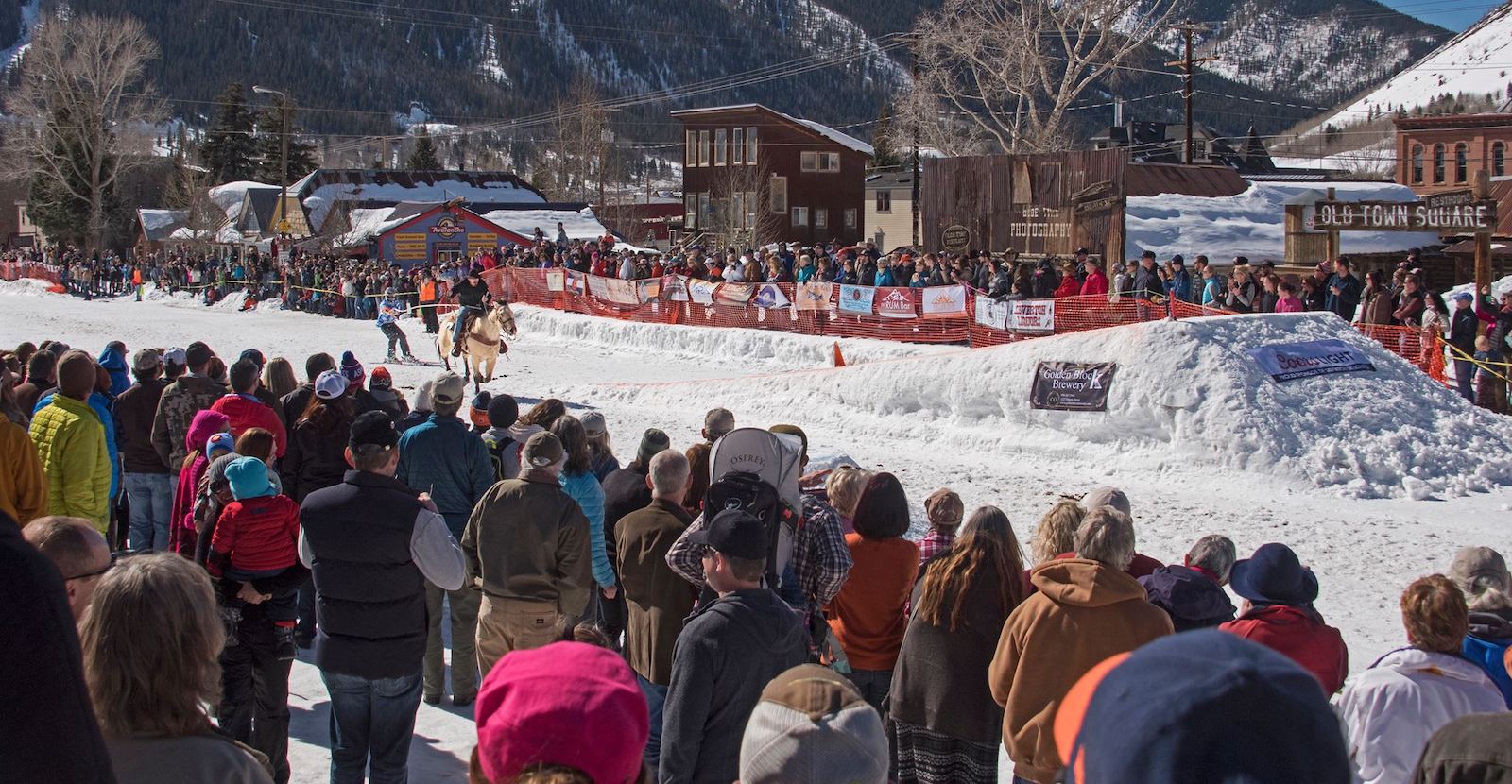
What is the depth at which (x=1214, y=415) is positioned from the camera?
13625 millimetres

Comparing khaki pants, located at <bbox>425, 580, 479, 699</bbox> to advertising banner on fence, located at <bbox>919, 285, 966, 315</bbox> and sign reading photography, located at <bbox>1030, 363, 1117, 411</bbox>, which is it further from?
A: advertising banner on fence, located at <bbox>919, 285, 966, 315</bbox>

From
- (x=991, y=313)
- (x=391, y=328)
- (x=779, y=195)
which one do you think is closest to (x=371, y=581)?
(x=991, y=313)

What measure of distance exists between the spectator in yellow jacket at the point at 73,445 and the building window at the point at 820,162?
66.9m

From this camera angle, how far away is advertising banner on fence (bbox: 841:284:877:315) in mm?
21719

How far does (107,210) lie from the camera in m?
75.0

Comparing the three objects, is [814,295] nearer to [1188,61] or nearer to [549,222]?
[1188,61]

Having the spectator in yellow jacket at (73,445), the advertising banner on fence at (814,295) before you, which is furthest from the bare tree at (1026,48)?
the spectator in yellow jacket at (73,445)

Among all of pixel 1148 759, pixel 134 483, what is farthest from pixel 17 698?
pixel 134 483

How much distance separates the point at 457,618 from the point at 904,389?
10.4 metres

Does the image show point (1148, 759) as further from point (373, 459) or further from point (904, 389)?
point (904, 389)

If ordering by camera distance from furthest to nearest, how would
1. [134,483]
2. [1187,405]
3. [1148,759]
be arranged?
[1187,405] → [134,483] → [1148,759]

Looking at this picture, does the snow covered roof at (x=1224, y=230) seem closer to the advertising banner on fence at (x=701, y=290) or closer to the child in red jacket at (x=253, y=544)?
the advertising banner on fence at (x=701, y=290)

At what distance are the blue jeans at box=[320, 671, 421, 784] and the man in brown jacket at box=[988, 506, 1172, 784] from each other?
2512 mm

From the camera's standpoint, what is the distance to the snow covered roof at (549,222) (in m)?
57.8
